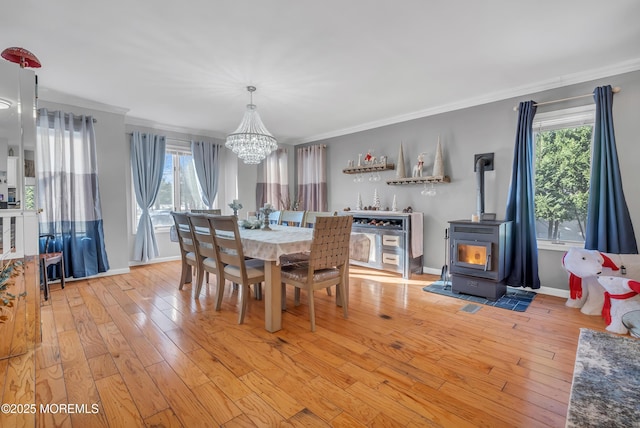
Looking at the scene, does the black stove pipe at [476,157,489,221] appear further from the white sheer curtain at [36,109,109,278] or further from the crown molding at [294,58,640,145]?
the white sheer curtain at [36,109,109,278]

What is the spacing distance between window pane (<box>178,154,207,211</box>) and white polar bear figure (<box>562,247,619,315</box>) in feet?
17.7

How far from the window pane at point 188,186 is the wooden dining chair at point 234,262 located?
303cm

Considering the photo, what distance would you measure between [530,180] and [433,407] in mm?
2874

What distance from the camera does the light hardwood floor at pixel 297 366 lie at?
4.99 ft

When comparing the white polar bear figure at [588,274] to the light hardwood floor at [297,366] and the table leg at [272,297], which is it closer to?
the light hardwood floor at [297,366]

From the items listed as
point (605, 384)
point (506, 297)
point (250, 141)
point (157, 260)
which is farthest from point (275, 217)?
point (605, 384)

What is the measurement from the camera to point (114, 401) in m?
1.61

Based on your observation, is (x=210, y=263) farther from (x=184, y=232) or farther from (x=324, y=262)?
(x=324, y=262)

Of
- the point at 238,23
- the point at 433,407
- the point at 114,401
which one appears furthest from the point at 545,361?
the point at 238,23

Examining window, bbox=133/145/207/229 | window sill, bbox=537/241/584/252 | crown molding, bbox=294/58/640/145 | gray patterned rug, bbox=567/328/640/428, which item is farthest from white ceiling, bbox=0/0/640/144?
gray patterned rug, bbox=567/328/640/428

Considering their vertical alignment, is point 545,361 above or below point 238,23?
below

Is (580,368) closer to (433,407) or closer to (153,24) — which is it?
(433,407)

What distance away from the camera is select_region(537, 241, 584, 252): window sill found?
329 cm

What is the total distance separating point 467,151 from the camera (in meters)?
3.99
